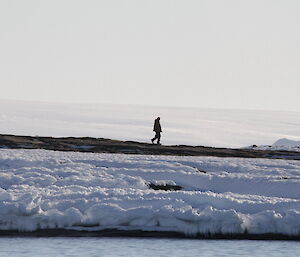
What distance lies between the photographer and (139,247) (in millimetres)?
27953

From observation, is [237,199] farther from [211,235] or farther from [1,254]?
[1,254]

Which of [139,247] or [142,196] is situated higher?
[142,196]

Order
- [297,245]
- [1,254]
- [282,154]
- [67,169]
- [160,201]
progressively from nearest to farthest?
[1,254] < [297,245] < [160,201] < [67,169] < [282,154]

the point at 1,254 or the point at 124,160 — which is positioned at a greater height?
the point at 124,160

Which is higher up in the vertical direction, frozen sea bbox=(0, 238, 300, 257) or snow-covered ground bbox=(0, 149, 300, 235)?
snow-covered ground bbox=(0, 149, 300, 235)

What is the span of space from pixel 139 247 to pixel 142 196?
4452mm

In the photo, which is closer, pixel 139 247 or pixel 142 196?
pixel 139 247

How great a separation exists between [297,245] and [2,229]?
8.18m

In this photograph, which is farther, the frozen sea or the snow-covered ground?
the snow-covered ground

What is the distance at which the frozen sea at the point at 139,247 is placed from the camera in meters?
26.7

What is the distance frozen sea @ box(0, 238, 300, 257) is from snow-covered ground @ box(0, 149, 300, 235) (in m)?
0.88

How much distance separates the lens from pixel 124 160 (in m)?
40.3

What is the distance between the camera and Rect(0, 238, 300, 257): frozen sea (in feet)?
87.7

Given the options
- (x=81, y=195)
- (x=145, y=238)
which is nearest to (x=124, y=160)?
(x=81, y=195)
